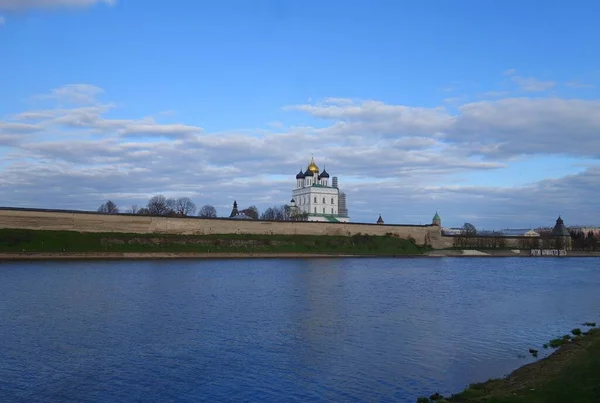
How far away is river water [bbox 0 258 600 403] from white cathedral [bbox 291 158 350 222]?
54391 mm

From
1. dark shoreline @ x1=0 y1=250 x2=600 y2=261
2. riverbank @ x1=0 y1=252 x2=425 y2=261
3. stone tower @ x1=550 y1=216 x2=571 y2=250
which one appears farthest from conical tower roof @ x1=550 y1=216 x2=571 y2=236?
riverbank @ x1=0 y1=252 x2=425 y2=261

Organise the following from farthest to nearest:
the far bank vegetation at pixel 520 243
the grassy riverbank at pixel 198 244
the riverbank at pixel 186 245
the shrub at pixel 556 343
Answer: the far bank vegetation at pixel 520 243
the grassy riverbank at pixel 198 244
the riverbank at pixel 186 245
the shrub at pixel 556 343

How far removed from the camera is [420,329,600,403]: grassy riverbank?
7992 millimetres

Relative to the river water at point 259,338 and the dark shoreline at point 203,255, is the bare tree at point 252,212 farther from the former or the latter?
the river water at point 259,338

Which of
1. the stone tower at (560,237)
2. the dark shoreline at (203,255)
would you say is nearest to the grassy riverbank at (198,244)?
the dark shoreline at (203,255)

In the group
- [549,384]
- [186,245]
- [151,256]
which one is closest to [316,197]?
[186,245]

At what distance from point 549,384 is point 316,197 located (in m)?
71.7

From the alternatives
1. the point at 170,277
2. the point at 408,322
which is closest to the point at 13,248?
the point at 170,277

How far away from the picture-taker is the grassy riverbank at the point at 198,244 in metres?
41.4

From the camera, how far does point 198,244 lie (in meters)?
50.0

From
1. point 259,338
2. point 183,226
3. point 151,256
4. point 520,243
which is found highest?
point 183,226

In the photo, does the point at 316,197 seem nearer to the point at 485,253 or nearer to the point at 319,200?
the point at 319,200

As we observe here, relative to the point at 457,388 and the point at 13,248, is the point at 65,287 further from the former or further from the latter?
the point at 13,248

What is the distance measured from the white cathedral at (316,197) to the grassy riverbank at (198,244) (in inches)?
652
